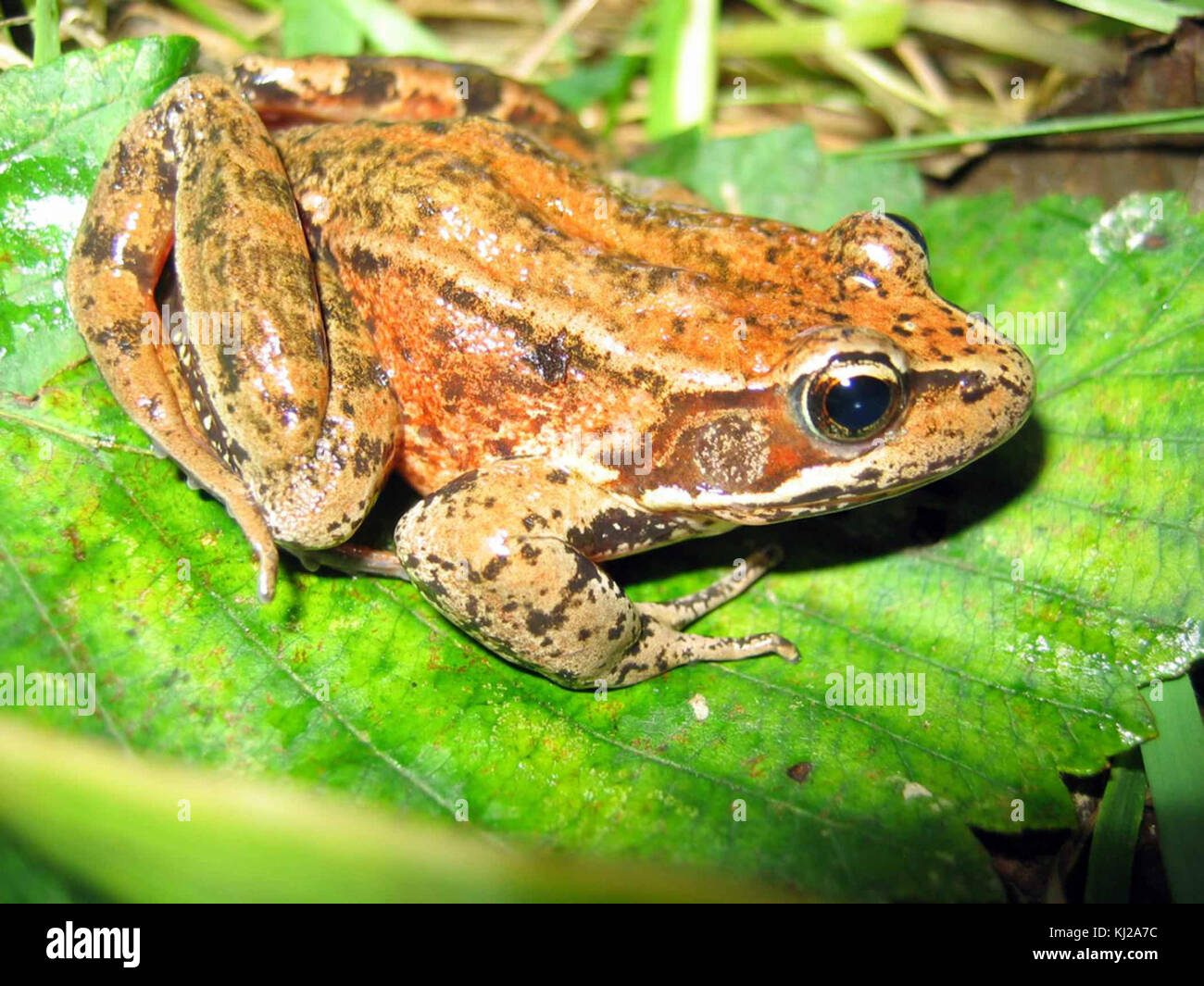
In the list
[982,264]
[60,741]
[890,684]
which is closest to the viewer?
[60,741]

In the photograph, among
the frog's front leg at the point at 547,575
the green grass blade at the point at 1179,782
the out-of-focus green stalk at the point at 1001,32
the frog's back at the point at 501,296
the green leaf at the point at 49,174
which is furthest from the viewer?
the out-of-focus green stalk at the point at 1001,32

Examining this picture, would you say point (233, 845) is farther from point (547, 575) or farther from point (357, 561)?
point (357, 561)

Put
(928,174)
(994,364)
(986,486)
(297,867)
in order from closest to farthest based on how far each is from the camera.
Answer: (297,867), (994,364), (986,486), (928,174)

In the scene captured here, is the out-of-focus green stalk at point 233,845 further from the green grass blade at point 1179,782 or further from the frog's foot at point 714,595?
the green grass blade at point 1179,782

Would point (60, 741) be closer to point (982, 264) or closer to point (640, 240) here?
point (640, 240)

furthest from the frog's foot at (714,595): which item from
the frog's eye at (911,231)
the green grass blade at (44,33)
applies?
the green grass blade at (44,33)

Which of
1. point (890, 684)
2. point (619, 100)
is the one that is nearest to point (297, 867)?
point (890, 684)

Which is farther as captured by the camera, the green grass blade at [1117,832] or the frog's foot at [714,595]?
the frog's foot at [714,595]
